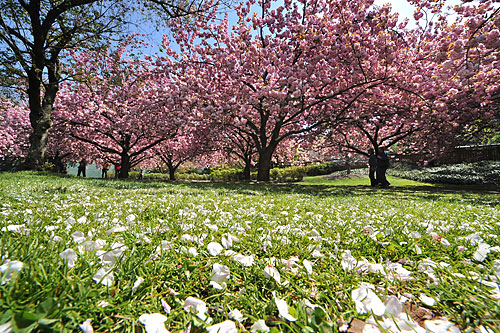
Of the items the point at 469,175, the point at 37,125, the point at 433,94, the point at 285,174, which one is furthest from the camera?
the point at 285,174

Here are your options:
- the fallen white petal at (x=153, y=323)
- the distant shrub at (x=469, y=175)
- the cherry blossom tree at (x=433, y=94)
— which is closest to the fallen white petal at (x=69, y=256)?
the fallen white petal at (x=153, y=323)

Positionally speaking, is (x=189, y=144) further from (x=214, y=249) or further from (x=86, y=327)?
(x=86, y=327)

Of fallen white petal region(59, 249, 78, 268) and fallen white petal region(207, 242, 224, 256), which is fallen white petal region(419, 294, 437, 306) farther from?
fallen white petal region(59, 249, 78, 268)

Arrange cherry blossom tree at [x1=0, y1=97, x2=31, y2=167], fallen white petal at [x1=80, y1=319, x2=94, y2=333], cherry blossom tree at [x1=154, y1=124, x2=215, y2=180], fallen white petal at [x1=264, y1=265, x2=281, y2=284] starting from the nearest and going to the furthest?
1. fallen white petal at [x1=80, y1=319, x2=94, y2=333]
2. fallen white petal at [x1=264, y1=265, x2=281, y2=284]
3. cherry blossom tree at [x1=154, y1=124, x2=215, y2=180]
4. cherry blossom tree at [x1=0, y1=97, x2=31, y2=167]

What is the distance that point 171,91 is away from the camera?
14727 mm

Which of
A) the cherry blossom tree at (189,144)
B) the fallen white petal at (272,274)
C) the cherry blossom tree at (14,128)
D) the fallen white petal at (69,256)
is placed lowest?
the fallen white petal at (272,274)

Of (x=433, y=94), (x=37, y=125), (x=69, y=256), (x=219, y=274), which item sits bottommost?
(x=219, y=274)

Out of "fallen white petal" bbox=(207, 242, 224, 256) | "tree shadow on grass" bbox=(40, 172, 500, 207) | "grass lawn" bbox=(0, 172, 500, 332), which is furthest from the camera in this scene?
"tree shadow on grass" bbox=(40, 172, 500, 207)

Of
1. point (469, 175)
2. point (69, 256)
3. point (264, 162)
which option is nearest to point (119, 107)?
point (264, 162)

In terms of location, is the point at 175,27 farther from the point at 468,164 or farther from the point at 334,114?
the point at 468,164

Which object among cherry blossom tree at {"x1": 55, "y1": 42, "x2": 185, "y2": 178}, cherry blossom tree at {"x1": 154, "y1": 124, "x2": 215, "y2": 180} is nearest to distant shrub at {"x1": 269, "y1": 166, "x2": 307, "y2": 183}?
cherry blossom tree at {"x1": 154, "y1": 124, "x2": 215, "y2": 180}

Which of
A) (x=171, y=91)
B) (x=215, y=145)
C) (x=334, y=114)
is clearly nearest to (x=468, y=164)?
(x=334, y=114)

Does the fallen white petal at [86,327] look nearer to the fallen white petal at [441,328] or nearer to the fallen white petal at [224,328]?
the fallen white petal at [224,328]

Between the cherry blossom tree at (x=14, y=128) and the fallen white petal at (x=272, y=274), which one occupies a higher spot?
the cherry blossom tree at (x=14, y=128)
